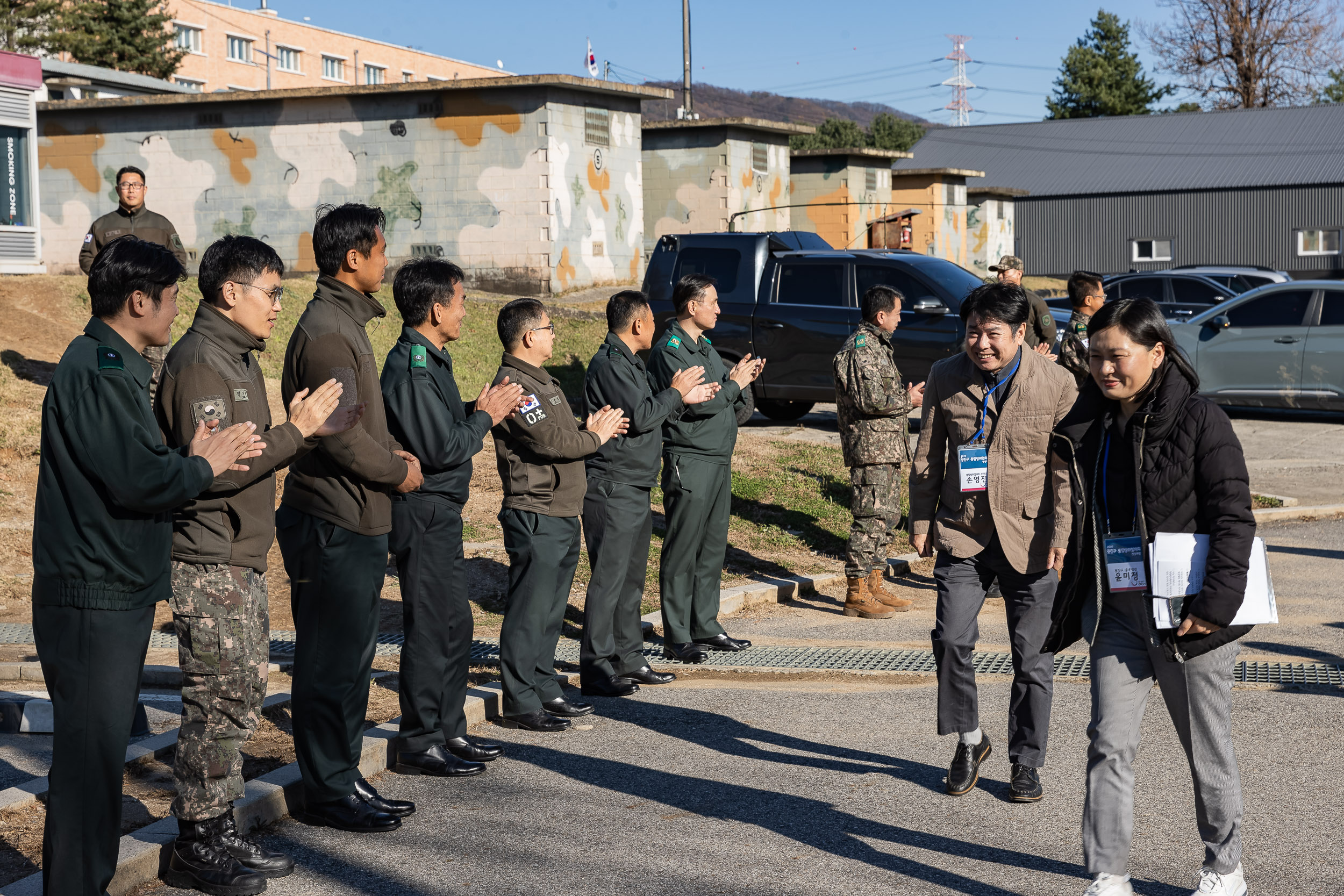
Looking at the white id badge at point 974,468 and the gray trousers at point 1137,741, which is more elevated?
the white id badge at point 974,468

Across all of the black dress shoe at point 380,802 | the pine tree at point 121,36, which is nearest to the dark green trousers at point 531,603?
the black dress shoe at point 380,802

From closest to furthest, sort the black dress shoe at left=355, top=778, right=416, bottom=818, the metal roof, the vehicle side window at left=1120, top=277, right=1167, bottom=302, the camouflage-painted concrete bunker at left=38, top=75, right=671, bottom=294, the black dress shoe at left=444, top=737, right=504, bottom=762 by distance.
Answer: the black dress shoe at left=355, top=778, right=416, bottom=818, the black dress shoe at left=444, top=737, right=504, bottom=762, the camouflage-painted concrete bunker at left=38, top=75, right=671, bottom=294, the vehicle side window at left=1120, top=277, right=1167, bottom=302, the metal roof

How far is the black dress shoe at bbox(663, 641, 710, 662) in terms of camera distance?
25.0 ft

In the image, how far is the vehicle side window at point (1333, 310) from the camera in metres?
16.5

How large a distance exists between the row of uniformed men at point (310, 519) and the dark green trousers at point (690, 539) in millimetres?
393

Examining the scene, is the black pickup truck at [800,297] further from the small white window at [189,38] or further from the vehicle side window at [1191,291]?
the small white window at [189,38]

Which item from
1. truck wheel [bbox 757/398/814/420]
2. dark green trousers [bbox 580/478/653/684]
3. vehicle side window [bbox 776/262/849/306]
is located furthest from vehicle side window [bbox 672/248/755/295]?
dark green trousers [bbox 580/478/653/684]

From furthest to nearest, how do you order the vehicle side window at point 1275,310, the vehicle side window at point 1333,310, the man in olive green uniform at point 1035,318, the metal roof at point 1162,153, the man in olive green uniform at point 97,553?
the metal roof at point 1162,153 < the vehicle side window at point 1275,310 < the vehicle side window at point 1333,310 < the man in olive green uniform at point 1035,318 < the man in olive green uniform at point 97,553

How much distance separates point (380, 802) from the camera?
16.6 feet

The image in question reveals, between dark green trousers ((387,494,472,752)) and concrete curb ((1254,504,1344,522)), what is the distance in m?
8.38

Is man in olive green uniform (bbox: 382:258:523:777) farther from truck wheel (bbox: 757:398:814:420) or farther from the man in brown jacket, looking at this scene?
truck wheel (bbox: 757:398:814:420)

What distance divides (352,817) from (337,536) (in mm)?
1063

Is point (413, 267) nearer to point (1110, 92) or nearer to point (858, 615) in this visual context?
point (858, 615)

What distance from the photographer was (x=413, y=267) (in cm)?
570
